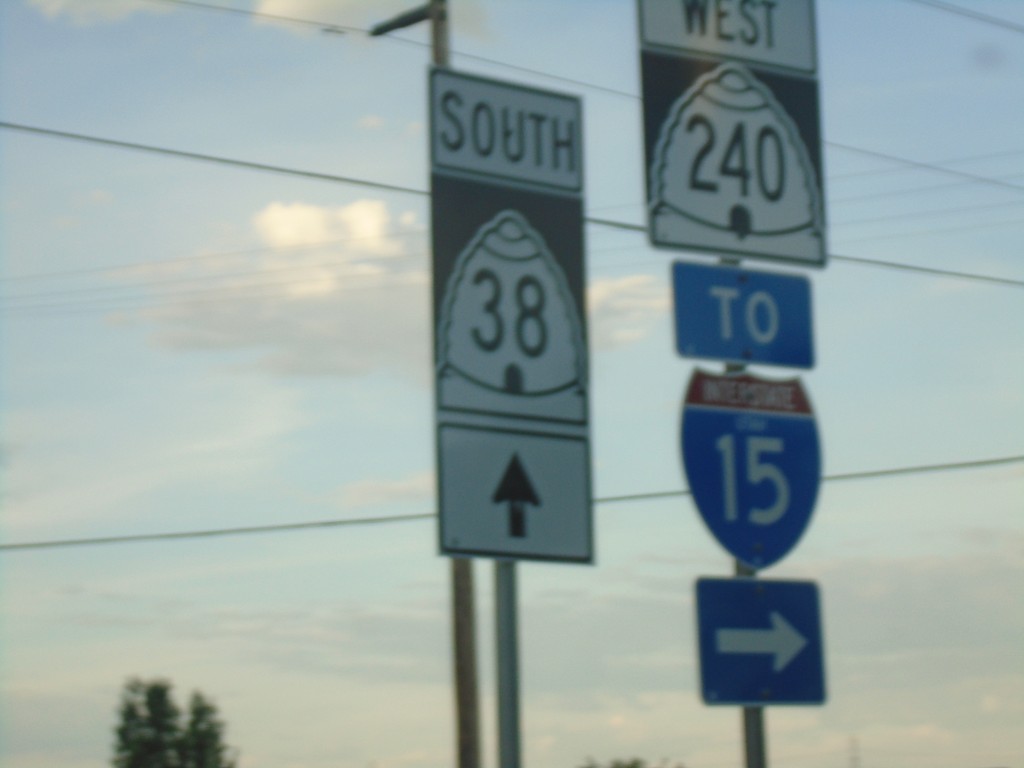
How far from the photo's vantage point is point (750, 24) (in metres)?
6.56

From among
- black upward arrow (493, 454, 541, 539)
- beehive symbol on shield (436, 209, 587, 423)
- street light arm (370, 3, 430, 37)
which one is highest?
street light arm (370, 3, 430, 37)

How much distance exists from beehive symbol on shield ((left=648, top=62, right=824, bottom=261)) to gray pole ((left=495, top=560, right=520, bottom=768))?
1.46 m

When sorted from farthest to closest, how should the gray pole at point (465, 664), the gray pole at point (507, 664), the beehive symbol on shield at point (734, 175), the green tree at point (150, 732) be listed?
the green tree at point (150, 732)
the gray pole at point (465, 664)
the beehive symbol on shield at point (734, 175)
the gray pole at point (507, 664)

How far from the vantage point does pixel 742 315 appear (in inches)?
240

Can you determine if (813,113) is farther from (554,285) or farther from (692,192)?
(554,285)

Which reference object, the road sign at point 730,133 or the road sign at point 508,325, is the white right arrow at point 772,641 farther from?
the road sign at point 730,133

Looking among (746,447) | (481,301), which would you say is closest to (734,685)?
(746,447)

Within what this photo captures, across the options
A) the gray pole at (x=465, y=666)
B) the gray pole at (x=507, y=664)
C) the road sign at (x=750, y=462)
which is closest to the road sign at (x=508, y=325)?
the gray pole at (x=507, y=664)

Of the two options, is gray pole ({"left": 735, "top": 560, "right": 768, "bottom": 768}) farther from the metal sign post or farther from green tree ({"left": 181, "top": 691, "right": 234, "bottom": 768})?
green tree ({"left": 181, "top": 691, "right": 234, "bottom": 768})

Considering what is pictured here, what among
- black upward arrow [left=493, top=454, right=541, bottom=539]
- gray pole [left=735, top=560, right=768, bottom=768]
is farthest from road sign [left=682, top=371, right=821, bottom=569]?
black upward arrow [left=493, top=454, right=541, bottom=539]

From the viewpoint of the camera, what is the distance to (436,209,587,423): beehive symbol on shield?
5242 mm

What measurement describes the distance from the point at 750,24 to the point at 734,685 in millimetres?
2565

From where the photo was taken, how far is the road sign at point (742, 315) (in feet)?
19.5

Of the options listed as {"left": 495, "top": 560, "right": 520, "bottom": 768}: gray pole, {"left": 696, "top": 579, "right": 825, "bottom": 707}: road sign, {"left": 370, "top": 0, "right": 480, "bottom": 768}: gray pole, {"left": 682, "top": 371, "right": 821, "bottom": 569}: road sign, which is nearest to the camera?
{"left": 495, "top": 560, "right": 520, "bottom": 768}: gray pole
